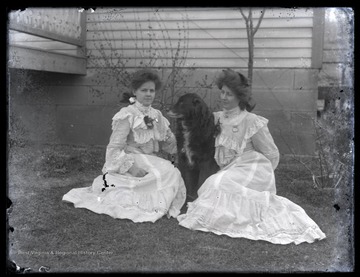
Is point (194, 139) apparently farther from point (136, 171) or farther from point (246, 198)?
point (246, 198)

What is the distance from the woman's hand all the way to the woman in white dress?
1.80 ft

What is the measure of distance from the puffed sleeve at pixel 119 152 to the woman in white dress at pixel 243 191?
724 millimetres

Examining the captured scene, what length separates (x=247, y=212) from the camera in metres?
3.19

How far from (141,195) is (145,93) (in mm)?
987

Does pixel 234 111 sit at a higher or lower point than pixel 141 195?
higher

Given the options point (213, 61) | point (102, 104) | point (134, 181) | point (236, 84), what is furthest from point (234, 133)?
point (102, 104)

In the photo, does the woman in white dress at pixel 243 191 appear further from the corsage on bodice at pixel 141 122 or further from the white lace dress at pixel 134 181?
the corsage on bodice at pixel 141 122

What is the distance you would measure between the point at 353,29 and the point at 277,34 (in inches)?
105

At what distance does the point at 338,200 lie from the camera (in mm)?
3229

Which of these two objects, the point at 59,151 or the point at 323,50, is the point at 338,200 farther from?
the point at 59,151

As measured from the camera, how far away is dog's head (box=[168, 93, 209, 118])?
3.59m

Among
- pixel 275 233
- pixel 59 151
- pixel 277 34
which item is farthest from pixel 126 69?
pixel 275 233

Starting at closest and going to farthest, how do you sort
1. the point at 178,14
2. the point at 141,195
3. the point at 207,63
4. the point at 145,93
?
the point at 141,195, the point at 145,93, the point at 178,14, the point at 207,63

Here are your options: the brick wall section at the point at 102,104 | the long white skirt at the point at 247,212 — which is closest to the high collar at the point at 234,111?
the long white skirt at the point at 247,212
